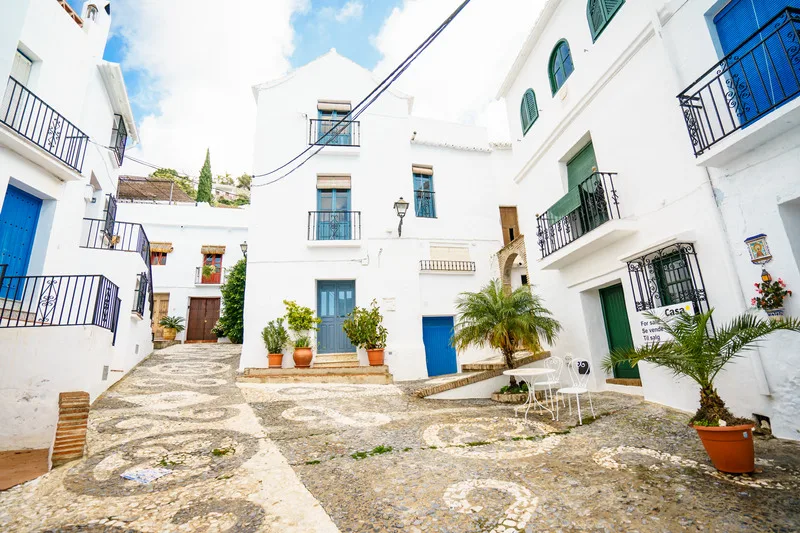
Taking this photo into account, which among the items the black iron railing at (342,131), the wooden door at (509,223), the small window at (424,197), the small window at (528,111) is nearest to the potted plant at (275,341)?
the small window at (424,197)

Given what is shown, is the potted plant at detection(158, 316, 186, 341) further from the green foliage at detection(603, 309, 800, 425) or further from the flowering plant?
the flowering plant

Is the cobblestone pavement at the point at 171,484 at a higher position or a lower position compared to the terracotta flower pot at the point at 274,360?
lower

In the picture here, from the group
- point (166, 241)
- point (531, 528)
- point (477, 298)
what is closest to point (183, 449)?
point (531, 528)

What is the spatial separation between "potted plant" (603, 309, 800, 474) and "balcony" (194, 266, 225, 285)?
17.9 m

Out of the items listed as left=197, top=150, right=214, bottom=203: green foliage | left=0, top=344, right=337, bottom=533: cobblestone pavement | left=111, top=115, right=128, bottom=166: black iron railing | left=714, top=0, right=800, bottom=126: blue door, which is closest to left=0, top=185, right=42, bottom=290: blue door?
left=0, top=344, right=337, bottom=533: cobblestone pavement

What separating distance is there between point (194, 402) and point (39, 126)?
5606 millimetres

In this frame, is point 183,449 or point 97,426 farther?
point 97,426

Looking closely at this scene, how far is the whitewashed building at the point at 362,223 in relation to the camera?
35.2 feet

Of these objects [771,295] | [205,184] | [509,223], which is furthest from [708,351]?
[205,184]

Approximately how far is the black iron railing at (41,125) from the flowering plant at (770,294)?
32.6 feet

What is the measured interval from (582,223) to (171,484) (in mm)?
7007

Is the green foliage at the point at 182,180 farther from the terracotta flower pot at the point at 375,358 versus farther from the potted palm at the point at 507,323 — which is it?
the potted palm at the point at 507,323

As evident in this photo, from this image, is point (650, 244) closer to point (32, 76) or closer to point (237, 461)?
point (237, 461)

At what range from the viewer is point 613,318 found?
6.96m
